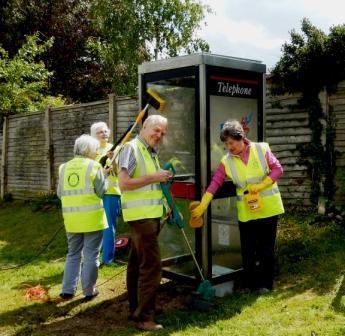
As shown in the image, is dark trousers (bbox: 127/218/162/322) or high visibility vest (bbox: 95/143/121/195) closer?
dark trousers (bbox: 127/218/162/322)

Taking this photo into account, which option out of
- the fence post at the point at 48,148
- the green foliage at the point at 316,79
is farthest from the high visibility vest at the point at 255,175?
the fence post at the point at 48,148

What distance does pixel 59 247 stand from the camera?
8367mm

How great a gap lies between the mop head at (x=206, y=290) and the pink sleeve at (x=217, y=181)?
907 millimetres

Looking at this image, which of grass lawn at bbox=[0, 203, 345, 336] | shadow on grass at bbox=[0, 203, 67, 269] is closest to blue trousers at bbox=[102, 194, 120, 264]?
grass lawn at bbox=[0, 203, 345, 336]

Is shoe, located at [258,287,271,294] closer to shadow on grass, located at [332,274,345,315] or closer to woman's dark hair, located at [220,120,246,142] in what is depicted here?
shadow on grass, located at [332,274,345,315]

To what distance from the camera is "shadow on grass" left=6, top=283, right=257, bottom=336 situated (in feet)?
15.1

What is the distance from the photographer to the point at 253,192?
196 inches

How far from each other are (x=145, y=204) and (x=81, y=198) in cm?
121

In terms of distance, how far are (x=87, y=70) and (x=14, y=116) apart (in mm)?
8362

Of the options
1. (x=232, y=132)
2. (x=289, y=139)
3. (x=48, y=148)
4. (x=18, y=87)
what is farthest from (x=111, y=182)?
(x=18, y=87)

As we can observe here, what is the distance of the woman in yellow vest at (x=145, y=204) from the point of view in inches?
174

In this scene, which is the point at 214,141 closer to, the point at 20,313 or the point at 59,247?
the point at 20,313

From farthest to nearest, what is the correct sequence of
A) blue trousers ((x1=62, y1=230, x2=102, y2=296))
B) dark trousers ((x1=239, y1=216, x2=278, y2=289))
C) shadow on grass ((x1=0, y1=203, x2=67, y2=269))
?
1. shadow on grass ((x1=0, y1=203, x2=67, y2=269))
2. blue trousers ((x1=62, y1=230, x2=102, y2=296))
3. dark trousers ((x1=239, y1=216, x2=278, y2=289))

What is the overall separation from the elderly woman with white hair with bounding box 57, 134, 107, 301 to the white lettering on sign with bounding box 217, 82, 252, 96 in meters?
1.52
